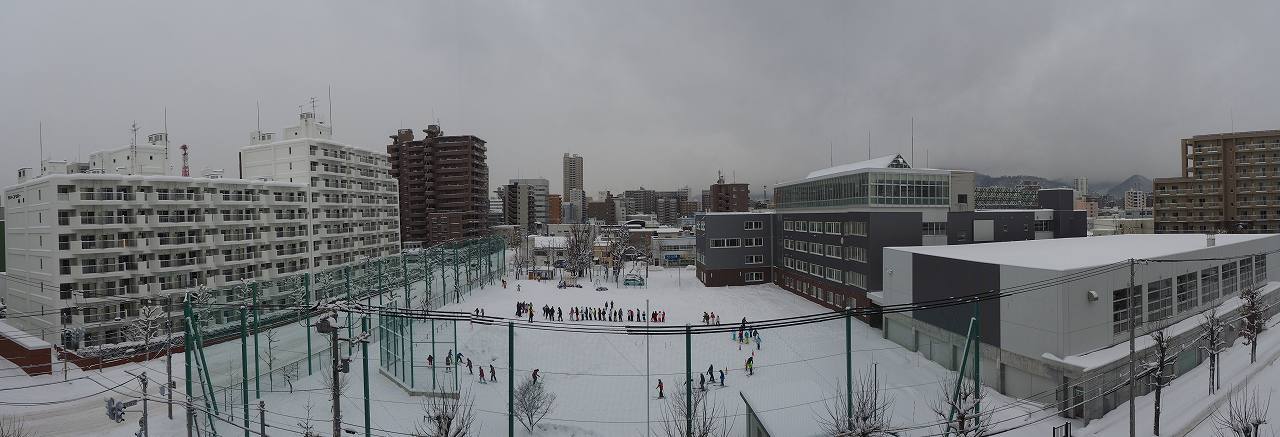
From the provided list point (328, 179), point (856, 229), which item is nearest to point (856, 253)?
point (856, 229)

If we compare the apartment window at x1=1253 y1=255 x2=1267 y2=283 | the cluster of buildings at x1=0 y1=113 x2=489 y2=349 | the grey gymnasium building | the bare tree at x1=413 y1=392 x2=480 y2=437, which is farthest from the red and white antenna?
the apartment window at x1=1253 y1=255 x2=1267 y2=283

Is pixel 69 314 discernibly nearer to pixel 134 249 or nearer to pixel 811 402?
pixel 134 249

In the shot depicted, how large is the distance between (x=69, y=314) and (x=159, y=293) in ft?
12.2

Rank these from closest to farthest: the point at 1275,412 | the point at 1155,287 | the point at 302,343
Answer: the point at 1275,412, the point at 1155,287, the point at 302,343

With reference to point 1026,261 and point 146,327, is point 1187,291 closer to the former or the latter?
point 1026,261

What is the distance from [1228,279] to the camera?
2509 centimetres

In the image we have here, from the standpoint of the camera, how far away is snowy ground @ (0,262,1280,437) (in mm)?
16516

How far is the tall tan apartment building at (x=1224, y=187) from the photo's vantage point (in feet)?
174

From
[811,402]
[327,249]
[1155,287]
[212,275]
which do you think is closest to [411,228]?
[327,249]

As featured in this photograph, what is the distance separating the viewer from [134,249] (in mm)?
30734

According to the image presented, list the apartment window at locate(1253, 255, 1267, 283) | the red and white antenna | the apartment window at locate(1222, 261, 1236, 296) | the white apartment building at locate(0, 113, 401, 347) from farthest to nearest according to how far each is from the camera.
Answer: the red and white antenna → the white apartment building at locate(0, 113, 401, 347) → the apartment window at locate(1253, 255, 1267, 283) → the apartment window at locate(1222, 261, 1236, 296)

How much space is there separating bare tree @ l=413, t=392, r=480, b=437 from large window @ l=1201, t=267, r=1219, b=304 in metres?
30.3

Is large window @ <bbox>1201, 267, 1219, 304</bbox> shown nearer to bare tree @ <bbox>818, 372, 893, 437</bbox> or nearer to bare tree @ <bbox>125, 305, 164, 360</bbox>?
bare tree @ <bbox>818, 372, 893, 437</bbox>

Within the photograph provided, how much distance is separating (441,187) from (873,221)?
6201 cm
